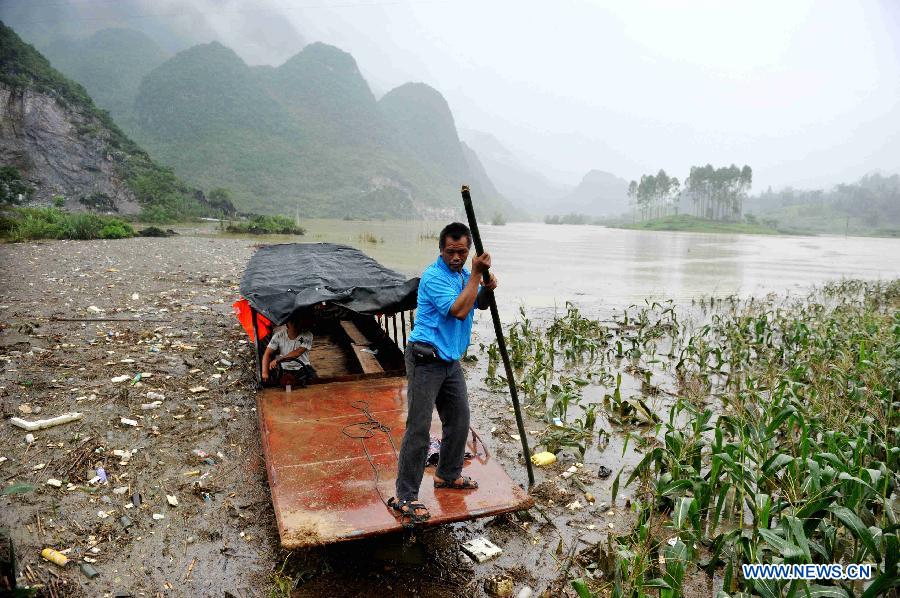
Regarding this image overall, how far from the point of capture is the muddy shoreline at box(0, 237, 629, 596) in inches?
135

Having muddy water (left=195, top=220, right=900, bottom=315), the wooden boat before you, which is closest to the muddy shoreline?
the wooden boat

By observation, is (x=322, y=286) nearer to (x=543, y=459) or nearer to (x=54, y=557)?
(x=543, y=459)

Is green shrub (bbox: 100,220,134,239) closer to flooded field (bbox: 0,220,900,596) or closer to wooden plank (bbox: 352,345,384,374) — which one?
flooded field (bbox: 0,220,900,596)

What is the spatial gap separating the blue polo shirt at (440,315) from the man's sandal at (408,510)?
983 millimetres

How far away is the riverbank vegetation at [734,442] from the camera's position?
3.10 metres

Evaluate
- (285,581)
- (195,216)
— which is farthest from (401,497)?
(195,216)

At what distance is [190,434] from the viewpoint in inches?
204

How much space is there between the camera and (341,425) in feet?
15.9

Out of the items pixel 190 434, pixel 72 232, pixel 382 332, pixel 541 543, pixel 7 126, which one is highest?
pixel 7 126

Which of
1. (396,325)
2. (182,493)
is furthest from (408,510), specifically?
(396,325)

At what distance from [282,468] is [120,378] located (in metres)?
3.17

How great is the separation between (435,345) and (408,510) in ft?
3.58

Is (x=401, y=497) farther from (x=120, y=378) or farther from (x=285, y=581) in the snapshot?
(x=120, y=378)

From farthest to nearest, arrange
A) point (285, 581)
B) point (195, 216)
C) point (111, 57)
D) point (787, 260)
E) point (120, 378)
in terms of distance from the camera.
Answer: point (111, 57) < point (195, 216) < point (787, 260) < point (120, 378) < point (285, 581)
